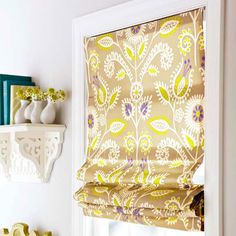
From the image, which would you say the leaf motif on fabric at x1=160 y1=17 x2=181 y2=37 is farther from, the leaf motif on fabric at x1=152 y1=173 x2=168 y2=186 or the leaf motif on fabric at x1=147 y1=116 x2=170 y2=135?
the leaf motif on fabric at x1=152 y1=173 x2=168 y2=186

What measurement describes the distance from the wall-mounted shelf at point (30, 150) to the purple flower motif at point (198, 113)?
0.80 m

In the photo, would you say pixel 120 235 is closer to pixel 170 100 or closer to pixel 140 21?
pixel 170 100

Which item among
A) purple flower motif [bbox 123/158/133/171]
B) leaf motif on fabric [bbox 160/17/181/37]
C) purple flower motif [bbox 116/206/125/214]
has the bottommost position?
purple flower motif [bbox 116/206/125/214]

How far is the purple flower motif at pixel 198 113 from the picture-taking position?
1925mm

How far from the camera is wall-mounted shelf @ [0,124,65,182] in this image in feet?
8.23

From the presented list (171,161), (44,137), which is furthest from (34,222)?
(171,161)

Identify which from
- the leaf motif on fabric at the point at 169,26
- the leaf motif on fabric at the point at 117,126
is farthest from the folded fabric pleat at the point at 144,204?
the leaf motif on fabric at the point at 169,26

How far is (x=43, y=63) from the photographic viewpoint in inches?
107

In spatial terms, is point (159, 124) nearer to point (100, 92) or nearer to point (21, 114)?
point (100, 92)

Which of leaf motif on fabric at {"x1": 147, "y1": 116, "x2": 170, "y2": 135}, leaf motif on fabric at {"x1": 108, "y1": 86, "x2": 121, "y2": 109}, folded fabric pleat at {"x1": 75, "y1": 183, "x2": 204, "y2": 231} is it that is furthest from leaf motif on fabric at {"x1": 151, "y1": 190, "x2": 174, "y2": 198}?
leaf motif on fabric at {"x1": 108, "y1": 86, "x2": 121, "y2": 109}

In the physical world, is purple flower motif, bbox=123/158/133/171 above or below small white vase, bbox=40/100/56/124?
below

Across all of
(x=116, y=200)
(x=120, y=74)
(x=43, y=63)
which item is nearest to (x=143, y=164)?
(x=116, y=200)

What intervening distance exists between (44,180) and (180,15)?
1123mm

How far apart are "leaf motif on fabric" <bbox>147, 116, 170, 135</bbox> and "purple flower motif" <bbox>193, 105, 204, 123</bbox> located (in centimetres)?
15
